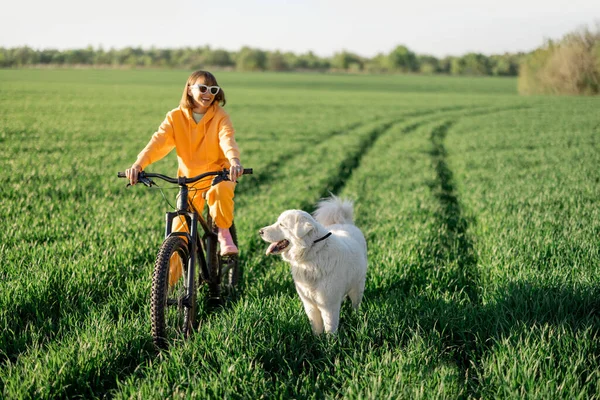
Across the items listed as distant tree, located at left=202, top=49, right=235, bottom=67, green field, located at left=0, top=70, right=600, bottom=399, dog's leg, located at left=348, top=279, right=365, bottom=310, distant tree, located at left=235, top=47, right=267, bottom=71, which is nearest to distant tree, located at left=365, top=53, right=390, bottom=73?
distant tree, located at left=235, top=47, right=267, bottom=71

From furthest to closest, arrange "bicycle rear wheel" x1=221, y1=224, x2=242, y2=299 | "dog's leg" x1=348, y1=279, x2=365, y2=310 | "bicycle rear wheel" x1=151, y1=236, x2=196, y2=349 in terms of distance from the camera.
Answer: "bicycle rear wheel" x1=221, y1=224, x2=242, y2=299
"dog's leg" x1=348, y1=279, x2=365, y2=310
"bicycle rear wheel" x1=151, y1=236, x2=196, y2=349

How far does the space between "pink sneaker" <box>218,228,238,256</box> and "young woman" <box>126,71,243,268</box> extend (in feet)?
0.61

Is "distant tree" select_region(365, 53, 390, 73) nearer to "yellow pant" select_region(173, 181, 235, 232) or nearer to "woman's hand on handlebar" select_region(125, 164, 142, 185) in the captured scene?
"yellow pant" select_region(173, 181, 235, 232)

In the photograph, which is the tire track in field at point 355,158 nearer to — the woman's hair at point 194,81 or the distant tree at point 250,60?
the woman's hair at point 194,81

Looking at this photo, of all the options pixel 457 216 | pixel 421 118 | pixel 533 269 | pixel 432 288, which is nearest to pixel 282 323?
pixel 432 288

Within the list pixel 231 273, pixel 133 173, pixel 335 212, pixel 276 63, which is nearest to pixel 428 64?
pixel 276 63

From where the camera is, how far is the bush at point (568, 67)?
62.4 metres

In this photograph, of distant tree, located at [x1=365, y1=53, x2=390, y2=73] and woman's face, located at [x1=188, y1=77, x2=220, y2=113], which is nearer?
woman's face, located at [x1=188, y1=77, x2=220, y2=113]

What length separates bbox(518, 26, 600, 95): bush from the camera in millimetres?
62438

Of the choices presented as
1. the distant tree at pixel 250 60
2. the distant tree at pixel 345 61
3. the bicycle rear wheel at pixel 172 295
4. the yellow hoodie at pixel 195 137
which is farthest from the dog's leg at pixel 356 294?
the distant tree at pixel 345 61

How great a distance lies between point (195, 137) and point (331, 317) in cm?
206

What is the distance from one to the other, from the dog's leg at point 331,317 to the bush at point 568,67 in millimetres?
69331

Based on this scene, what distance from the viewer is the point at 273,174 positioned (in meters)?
13.7

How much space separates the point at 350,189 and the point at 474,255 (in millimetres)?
4985
